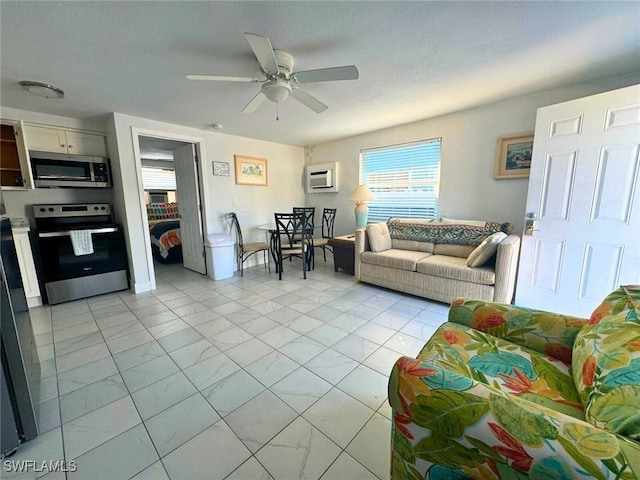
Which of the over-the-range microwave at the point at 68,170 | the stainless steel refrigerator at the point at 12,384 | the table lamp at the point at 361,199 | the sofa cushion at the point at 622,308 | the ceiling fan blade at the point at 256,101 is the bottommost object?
the stainless steel refrigerator at the point at 12,384

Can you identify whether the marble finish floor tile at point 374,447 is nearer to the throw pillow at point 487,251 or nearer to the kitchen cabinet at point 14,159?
the throw pillow at point 487,251

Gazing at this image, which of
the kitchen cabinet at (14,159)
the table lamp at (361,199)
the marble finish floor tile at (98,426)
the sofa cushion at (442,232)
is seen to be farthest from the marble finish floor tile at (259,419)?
the kitchen cabinet at (14,159)

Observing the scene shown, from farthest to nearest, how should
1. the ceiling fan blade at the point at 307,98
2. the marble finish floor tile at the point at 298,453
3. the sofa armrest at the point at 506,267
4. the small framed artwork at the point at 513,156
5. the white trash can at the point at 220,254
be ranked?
the white trash can at the point at 220,254 → the small framed artwork at the point at 513,156 → the sofa armrest at the point at 506,267 → the ceiling fan blade at the point at 307,98 → the marble finish floor tile at the point at 298,453

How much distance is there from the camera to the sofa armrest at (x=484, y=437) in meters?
0.57

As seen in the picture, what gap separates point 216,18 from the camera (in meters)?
1.49

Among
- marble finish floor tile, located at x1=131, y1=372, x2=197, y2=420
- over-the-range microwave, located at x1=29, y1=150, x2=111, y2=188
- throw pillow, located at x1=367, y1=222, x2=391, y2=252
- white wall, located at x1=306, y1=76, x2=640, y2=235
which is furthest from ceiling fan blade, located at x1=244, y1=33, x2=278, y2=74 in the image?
over-the-range microwave, located at x1=29, y1=150, x2=111, y2=188

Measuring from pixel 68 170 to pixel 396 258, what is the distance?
412 centimetres

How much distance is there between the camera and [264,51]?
1.54 m

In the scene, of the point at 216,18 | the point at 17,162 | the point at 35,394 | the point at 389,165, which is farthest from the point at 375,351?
the point at 17,162

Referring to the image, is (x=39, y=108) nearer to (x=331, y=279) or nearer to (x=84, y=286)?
(x=84, y=286)

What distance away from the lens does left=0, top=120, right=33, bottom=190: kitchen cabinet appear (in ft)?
8.86

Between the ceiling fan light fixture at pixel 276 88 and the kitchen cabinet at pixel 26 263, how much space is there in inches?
123

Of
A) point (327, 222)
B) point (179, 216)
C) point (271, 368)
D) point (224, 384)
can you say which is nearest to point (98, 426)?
point (224, 384)
